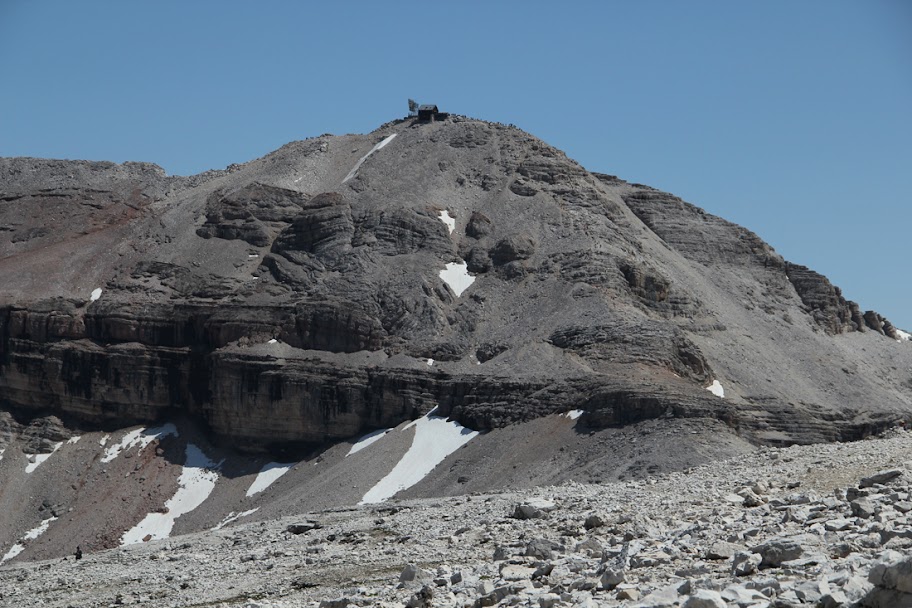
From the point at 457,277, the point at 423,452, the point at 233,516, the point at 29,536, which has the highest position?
the point at 457,277

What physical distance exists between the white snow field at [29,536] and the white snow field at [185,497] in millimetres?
7059

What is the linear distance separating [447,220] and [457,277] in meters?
9.85

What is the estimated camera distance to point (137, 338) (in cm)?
12519

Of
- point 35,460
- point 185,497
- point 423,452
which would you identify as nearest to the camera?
point 423,452

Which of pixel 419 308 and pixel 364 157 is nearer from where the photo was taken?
pixel 419 308

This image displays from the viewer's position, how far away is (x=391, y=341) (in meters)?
118

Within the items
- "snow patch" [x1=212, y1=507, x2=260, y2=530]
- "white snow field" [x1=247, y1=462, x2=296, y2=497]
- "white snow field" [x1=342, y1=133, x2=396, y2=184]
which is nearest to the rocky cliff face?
"white snow field" [x1=342, y1=133, x2=396, y2=184]

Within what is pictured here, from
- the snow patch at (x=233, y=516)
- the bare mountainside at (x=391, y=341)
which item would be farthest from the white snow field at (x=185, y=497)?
the snow patch at (x=233, y=516)

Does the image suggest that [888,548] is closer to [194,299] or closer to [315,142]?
[194,299]

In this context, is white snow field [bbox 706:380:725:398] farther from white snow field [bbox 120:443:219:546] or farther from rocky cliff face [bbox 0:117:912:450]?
white snow field [bbox 120:443:219:546]

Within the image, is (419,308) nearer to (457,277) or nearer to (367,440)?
(457,277)

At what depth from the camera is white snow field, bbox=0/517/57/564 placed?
336 feet

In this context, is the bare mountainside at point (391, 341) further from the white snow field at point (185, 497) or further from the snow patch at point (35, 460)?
the snow patch at point (35, 460)

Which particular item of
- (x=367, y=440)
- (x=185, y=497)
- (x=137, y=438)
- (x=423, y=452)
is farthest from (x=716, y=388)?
(x=137, y=438)
